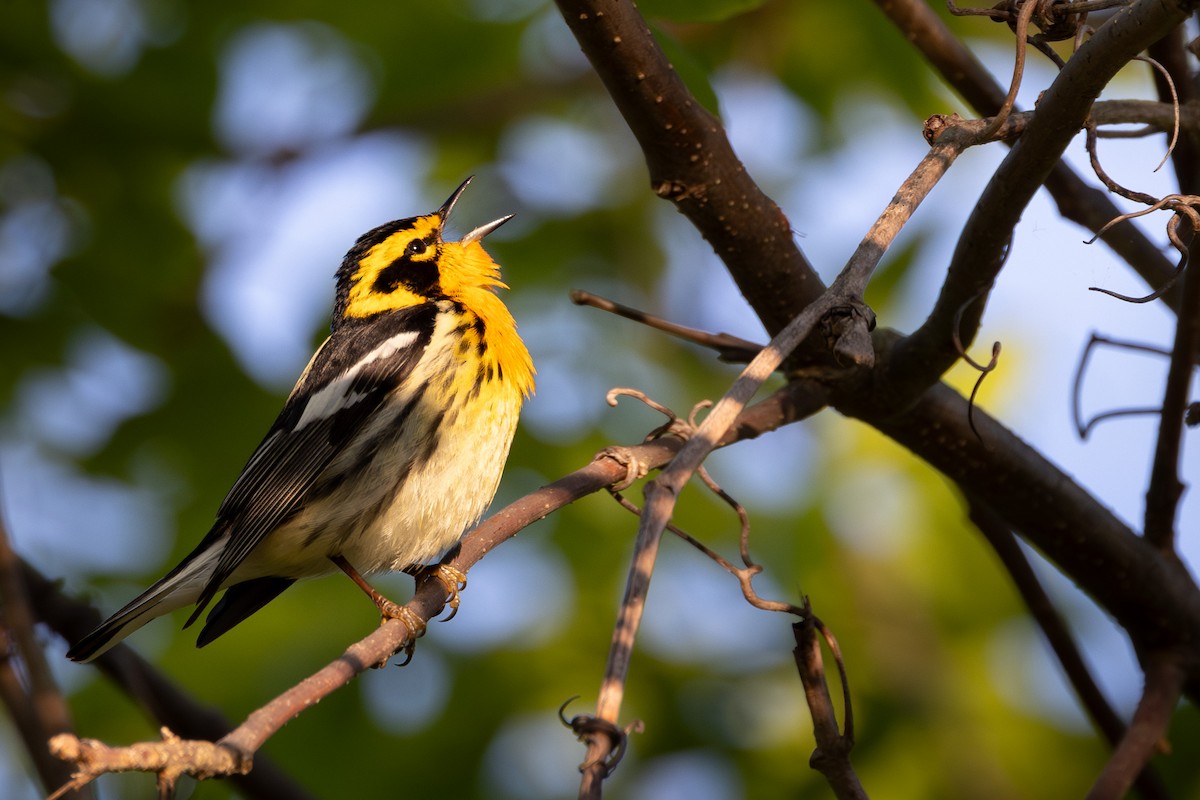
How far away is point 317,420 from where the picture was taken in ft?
12.9

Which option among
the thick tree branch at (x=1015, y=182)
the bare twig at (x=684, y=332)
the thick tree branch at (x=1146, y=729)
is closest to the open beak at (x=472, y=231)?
the bare twig at (x=684, y=332)

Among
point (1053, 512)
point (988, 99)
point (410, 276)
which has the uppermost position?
point (988, 99)

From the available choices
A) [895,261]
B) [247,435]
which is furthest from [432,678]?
[895,261]

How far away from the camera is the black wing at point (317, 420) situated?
3705 mm

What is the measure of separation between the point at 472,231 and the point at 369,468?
50.8 inches

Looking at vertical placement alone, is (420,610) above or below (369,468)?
below

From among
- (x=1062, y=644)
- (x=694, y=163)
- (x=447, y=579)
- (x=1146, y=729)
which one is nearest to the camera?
(x=694, y=163)

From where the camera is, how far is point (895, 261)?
187 inches

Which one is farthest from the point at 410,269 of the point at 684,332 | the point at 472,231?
the point at 684,332

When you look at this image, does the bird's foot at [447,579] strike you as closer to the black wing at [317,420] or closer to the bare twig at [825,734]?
the black wing at [317,420]

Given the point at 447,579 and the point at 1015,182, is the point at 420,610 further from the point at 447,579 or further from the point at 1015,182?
the point at 1015,182

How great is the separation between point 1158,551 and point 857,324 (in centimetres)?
190

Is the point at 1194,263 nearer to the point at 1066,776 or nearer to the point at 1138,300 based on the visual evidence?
the point at 1138,300

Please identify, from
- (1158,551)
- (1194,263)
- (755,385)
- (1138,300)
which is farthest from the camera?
(1158,551)
